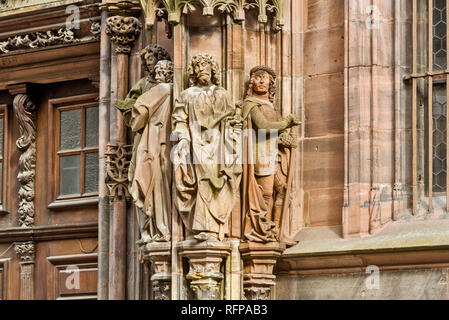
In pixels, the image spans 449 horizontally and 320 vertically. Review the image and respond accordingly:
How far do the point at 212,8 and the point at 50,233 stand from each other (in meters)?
3.23

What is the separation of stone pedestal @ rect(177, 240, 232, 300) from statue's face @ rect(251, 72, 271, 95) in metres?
1.29

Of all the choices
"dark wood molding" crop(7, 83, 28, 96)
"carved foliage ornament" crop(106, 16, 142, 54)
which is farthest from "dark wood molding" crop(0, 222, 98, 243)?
"carved foliage ornament" crop(106, 16, 142, 54)

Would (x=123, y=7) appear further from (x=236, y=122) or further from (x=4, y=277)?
(x=4, y=277)

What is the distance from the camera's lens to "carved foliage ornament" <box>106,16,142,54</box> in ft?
56.0

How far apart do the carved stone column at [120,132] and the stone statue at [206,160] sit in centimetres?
117

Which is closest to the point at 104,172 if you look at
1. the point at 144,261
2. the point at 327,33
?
the point at 144,261

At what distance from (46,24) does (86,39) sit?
0.44 meters

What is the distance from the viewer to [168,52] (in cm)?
1652

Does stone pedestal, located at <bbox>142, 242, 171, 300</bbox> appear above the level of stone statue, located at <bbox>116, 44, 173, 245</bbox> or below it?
below

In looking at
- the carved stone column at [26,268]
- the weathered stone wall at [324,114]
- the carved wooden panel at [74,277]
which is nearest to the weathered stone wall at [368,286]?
the weathered stone wall at [324,114]

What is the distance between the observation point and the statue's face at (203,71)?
52.0ft

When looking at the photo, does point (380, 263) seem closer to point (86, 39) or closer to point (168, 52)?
point (168, 52)

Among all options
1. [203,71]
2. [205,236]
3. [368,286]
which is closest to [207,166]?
[205,236]

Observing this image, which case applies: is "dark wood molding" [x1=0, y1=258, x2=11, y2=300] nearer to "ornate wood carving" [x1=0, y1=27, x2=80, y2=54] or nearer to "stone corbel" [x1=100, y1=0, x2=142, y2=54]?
"ornate wood carving" [x1=0, y1=27, x2=80, y2=54]
